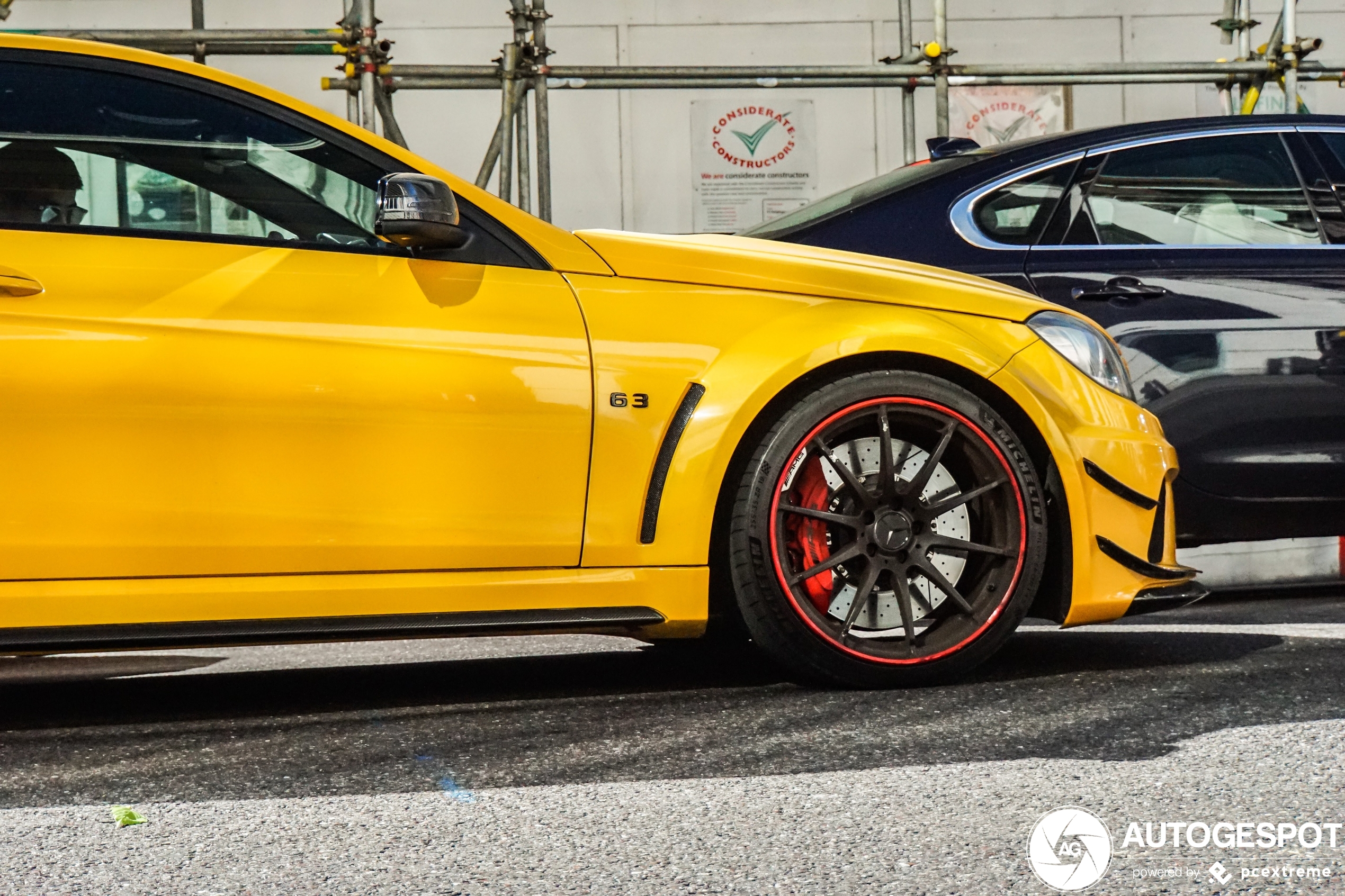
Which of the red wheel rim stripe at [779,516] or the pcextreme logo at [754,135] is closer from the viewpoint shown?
the red wheel rim stripe at [779,516]

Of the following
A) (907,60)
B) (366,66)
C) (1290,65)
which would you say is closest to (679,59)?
(907,60)

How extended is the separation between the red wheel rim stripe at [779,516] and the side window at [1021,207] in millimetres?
1206

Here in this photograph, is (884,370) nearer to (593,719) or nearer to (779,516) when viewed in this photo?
(779,516)

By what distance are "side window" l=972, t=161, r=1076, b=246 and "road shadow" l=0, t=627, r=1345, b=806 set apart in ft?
4.10

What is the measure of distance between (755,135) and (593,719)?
6804mm

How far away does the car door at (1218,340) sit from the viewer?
489 centimetres

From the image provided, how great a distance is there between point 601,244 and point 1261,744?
1789mm

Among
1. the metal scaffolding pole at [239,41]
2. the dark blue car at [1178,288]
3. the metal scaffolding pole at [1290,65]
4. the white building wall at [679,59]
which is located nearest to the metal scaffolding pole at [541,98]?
the metal scaffolding pole at [239,41]

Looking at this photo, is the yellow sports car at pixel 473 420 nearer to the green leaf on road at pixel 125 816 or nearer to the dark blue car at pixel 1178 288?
the green leaf on road at pixel 125 816

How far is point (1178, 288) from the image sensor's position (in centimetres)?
494

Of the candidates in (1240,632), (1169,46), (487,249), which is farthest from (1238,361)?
(1169,46)

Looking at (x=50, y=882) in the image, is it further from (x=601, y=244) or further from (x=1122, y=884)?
(x=601, y=244)

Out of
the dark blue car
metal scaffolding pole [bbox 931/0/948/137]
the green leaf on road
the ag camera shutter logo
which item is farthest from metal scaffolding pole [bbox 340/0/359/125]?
the ag camera shutter logo

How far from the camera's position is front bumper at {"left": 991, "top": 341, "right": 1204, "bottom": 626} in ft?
12.8
